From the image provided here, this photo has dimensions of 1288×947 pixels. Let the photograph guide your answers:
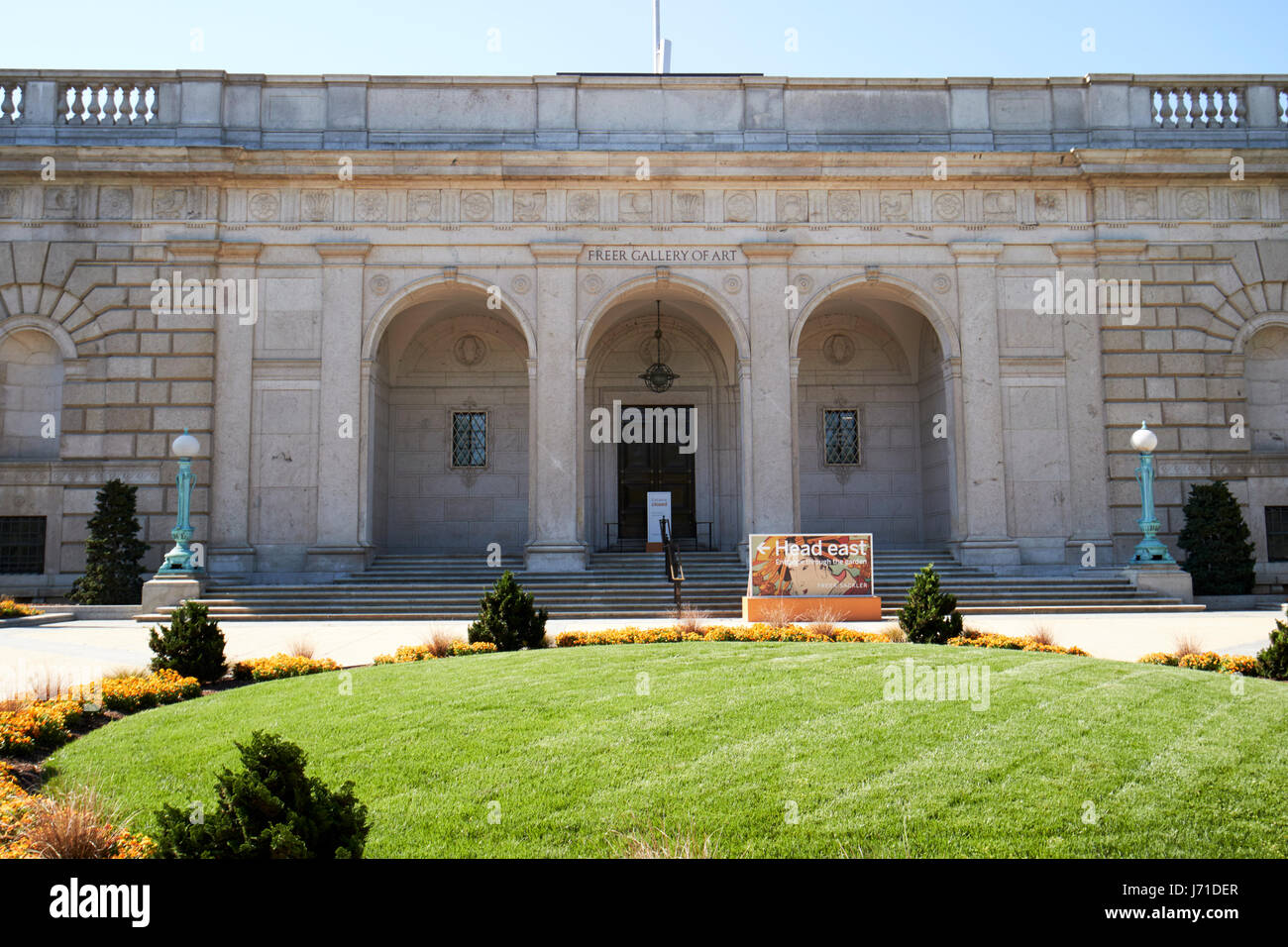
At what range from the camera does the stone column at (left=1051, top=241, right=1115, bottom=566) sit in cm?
2142

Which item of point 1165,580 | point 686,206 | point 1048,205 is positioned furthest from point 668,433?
point 1165,580

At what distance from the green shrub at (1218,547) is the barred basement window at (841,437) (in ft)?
27.8

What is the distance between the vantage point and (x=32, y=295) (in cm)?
2138

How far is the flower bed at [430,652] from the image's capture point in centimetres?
1122

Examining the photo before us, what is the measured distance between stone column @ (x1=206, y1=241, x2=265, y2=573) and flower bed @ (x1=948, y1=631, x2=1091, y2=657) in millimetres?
15770

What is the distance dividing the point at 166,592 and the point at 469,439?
9.23 m

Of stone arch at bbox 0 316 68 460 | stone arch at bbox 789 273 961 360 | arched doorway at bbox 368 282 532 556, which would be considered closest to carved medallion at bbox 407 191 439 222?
arched doorway at bbox 368 282 532 556

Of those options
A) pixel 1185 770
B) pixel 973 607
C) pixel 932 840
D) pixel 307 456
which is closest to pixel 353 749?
pixel 932 840

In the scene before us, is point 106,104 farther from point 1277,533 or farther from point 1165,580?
point 1277,533

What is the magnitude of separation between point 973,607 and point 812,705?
1199 cm

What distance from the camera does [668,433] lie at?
85.1ft

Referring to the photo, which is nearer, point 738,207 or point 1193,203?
point 738,207
